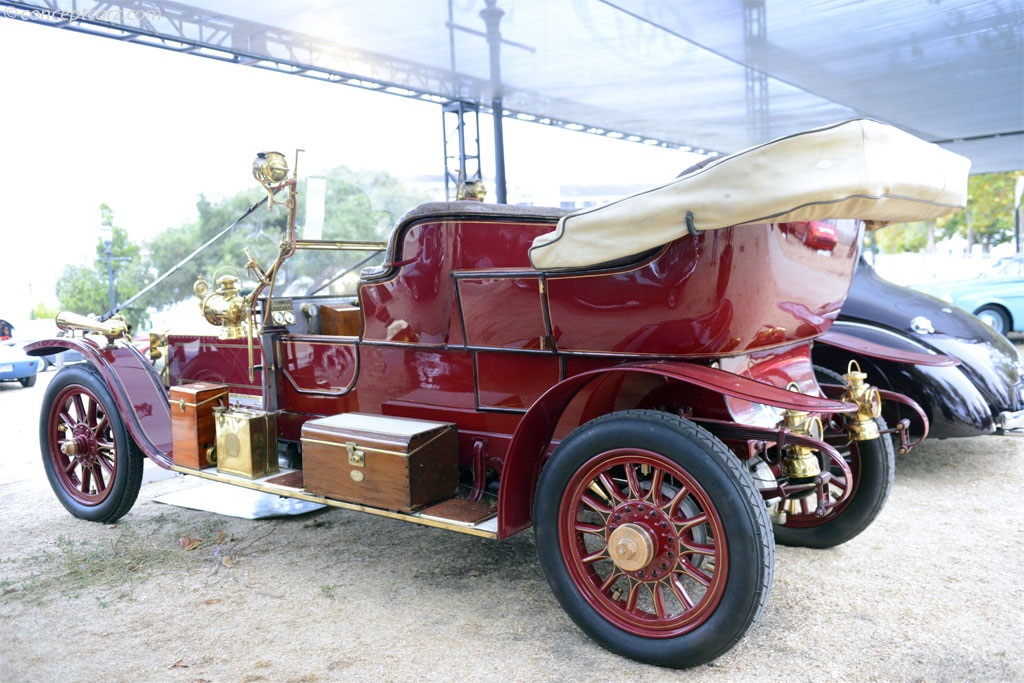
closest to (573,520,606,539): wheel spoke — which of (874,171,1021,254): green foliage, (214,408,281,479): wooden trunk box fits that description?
(214,408,281,479): wooden trunk box

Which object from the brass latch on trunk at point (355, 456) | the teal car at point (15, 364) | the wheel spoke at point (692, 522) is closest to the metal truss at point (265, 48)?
the brass latch on trunk at point (355, 456)

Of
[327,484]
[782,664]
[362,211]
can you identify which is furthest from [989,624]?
[362,211]

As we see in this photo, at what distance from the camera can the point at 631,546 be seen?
6.95ft

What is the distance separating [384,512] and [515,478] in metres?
0.49

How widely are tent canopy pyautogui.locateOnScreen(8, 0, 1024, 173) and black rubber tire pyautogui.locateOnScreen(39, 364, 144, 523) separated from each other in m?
2.91

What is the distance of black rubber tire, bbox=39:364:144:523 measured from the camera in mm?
3438

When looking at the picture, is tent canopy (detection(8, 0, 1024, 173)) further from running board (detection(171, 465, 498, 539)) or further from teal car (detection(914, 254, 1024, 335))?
running board (detection(171, 465, 498, 539))

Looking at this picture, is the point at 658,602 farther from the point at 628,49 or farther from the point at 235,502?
the point at 628,49

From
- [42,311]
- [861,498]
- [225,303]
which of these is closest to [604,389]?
[861,498]

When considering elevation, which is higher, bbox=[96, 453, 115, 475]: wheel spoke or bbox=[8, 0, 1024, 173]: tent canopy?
bbox=[8, 0, 1024, 173]: tent canopy

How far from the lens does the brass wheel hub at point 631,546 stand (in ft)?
6.90

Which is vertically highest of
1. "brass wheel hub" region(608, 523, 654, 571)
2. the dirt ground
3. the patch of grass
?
"brass wheel hub" region(608, 523, 654, 571)

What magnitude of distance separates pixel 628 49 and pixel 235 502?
530 centimetres

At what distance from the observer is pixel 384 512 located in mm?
2547
